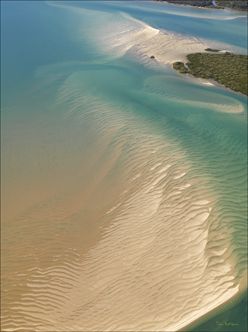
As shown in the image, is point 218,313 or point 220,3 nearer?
point 218,313

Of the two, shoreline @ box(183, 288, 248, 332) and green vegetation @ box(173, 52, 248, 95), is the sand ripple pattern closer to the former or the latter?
shoreline @ box(183, 288, 248, 332)

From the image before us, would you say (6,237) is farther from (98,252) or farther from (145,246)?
(145,246)

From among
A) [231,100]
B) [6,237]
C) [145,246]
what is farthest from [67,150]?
[231,100]

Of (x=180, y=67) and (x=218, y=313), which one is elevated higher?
(x=180, y=67)

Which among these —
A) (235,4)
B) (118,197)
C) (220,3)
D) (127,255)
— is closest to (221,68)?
(118,197)

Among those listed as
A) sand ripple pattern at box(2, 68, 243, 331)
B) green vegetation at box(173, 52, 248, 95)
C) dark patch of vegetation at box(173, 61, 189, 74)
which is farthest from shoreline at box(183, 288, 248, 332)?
dark patch of vegetation at box(173, 61, 189, 74)

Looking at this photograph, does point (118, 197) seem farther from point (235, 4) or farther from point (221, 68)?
point (235, 4)
